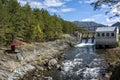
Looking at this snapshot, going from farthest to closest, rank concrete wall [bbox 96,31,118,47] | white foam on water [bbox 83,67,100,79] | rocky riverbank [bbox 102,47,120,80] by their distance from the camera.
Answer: concrete wall [bbox 96,31,118,47] → white foam on water [bbox 83,67,100,79] → rocky riverbank [bbox 102,47,120,80]

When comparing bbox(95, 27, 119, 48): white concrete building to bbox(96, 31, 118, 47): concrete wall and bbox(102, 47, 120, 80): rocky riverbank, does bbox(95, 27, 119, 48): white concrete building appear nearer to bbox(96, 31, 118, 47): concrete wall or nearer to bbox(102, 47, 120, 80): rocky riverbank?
bbox(96, 31, 118, 47): concrete wall

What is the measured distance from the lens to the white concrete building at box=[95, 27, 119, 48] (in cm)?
7244

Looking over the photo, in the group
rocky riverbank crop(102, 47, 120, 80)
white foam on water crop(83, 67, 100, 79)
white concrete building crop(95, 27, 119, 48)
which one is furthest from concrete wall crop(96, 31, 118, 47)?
white foam on water crop(83, 67, 100, 79)

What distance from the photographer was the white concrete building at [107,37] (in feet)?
238

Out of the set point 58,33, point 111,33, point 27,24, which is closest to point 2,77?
point 27,24

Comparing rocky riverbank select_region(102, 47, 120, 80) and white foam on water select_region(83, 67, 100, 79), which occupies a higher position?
rocky riverbank select_region(102, 47, 120, 80)

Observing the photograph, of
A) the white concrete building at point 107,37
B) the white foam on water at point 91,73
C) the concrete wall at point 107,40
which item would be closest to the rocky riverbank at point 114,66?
the white foam on water at point 91,73

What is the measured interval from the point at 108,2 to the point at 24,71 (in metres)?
25.2

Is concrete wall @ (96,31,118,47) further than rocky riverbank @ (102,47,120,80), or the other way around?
concrete wall @ (96,31,118,47)

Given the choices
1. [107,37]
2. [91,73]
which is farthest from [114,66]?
[107,37]

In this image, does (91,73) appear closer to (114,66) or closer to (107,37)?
(114,66)

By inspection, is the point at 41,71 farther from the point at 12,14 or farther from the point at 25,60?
the point at 12,14

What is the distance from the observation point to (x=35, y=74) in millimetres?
35656

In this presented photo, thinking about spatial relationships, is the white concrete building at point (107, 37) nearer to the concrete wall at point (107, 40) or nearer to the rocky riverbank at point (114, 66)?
the concrete wall at point (107, 40)
